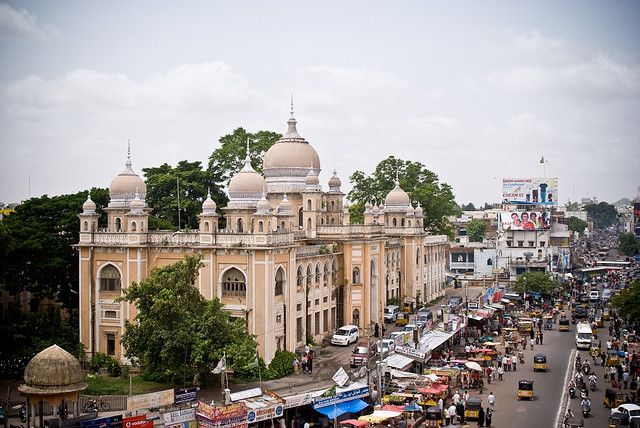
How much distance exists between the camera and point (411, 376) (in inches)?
1468

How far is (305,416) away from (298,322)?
1412cm

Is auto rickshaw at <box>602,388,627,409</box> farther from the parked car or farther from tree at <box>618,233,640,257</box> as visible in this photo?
tree at <box>618,233,640,257</box>

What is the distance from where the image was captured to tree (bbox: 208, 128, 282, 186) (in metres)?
66.6

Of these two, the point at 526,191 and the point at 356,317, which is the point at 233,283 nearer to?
the point at 356,317

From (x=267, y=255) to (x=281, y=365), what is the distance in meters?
5.15

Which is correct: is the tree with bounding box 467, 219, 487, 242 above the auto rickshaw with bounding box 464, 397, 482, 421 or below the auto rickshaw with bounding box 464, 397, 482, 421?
above

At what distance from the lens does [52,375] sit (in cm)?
2794

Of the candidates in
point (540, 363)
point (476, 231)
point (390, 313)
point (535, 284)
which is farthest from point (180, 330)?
point (476, 231)

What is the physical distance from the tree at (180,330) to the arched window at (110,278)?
6323 millimetres

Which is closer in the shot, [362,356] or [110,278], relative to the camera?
[362,356]

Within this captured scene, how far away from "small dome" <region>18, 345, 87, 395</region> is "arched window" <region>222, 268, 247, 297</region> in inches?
532

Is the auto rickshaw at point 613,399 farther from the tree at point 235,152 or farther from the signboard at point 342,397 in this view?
the tree at point 235,152

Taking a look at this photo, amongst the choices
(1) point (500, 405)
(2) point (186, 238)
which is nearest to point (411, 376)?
(1) point (500, 405)

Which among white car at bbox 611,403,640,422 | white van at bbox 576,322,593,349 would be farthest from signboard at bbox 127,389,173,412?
white van at bbox 576,322,593,349
